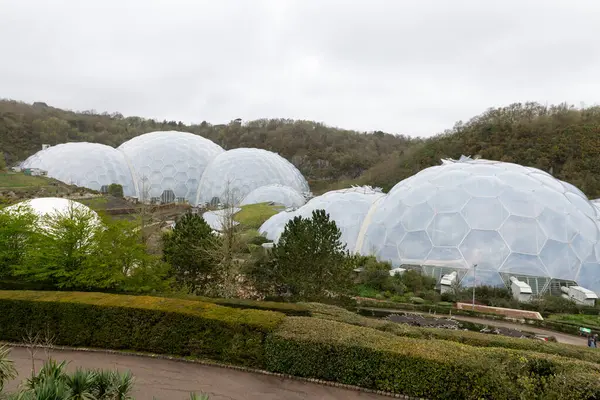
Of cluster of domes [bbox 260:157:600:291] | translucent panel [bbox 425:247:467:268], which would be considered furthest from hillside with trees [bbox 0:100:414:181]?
translucent panel [bbox 425:247:467:268]

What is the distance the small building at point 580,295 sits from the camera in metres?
16.5

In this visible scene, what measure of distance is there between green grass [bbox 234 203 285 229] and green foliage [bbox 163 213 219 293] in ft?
46.3

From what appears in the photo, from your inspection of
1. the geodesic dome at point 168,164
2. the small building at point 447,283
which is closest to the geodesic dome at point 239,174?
the geodesic dome at point 168,164

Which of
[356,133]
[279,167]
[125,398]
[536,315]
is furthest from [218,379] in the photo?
[356,133]

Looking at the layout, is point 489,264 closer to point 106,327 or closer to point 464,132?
point 106,327

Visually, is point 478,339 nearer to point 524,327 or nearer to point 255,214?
point 524,327

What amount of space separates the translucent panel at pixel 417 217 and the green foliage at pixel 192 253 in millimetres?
11615

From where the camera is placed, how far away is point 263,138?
263ft

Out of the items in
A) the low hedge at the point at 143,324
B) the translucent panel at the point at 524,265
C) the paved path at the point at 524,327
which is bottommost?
the paved path at the point at 524,327

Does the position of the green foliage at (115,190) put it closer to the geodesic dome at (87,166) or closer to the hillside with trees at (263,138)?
the geodesic dome at (87,166)

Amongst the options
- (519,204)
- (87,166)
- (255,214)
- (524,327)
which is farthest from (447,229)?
(87,166)

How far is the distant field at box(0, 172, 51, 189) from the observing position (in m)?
34.8

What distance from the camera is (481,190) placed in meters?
20.9

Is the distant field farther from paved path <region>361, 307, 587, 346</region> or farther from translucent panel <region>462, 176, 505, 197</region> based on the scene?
translucent panel <region>462, 176, 505, 197</region>
